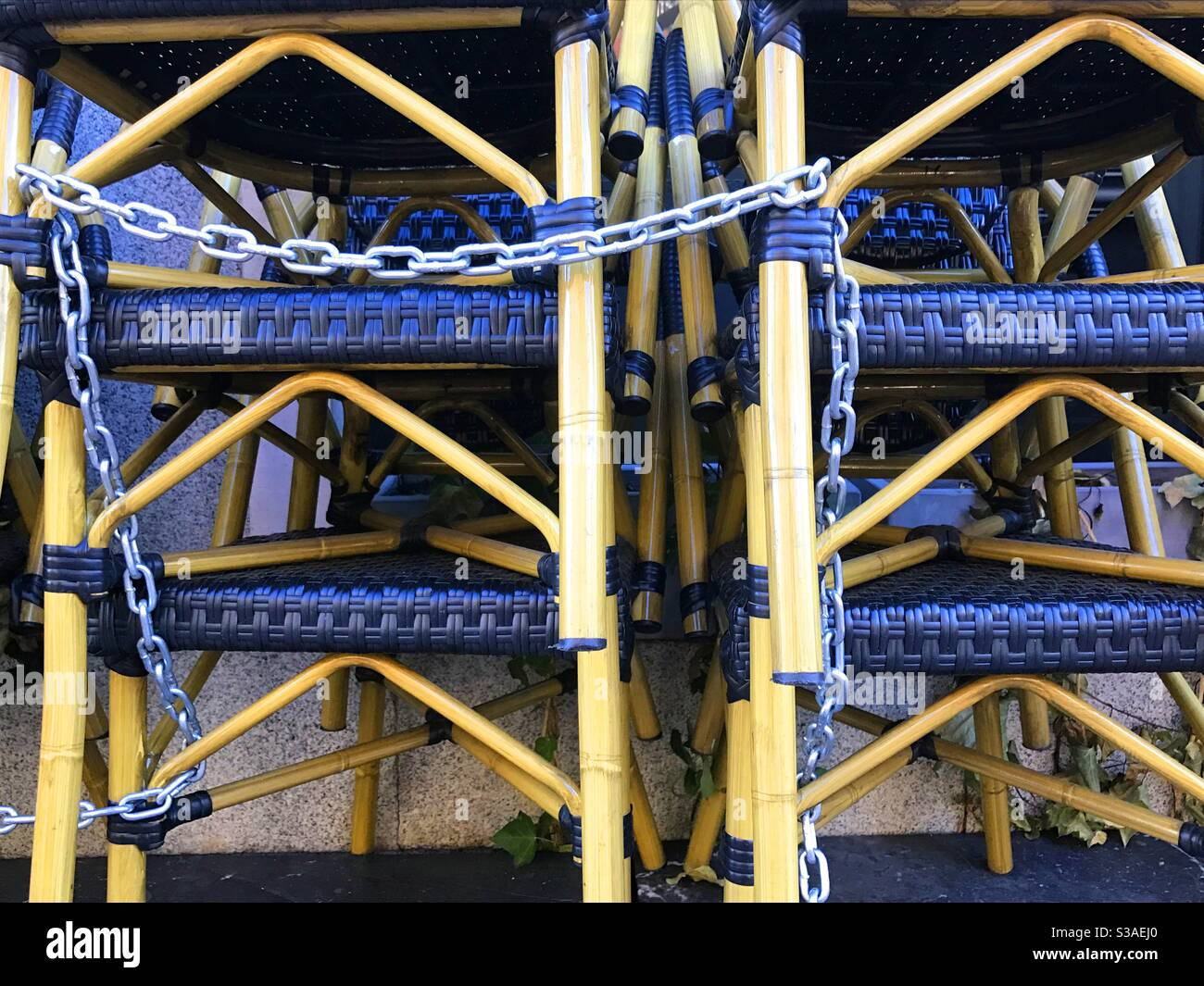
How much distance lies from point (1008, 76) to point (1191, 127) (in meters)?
0.41

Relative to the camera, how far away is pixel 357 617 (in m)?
0.72

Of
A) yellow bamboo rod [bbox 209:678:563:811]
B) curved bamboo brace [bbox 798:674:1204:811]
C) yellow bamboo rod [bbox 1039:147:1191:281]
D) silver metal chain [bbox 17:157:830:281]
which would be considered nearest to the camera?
silver metal chain [bbox 17:157:830:281]

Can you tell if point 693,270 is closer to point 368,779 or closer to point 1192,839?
point 1192,839

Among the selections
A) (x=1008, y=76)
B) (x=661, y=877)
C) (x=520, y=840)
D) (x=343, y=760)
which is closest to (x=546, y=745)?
(x=520, y=840)

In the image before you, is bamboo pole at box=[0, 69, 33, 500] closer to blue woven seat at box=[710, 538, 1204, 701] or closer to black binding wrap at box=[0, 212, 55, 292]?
black binding wrap at box=[0, 212, 55, 292]

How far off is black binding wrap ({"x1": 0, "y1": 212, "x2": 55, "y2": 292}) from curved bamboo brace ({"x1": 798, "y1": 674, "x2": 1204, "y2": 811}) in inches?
32.5

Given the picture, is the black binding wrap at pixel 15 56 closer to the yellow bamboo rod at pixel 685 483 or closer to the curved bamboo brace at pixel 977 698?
the yellow bamboo rod at pixel 685 483

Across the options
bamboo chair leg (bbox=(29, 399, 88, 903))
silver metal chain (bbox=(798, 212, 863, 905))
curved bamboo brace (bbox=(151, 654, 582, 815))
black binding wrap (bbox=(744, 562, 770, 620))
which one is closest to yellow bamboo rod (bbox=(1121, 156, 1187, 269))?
silver metal chain (bbox=(798, 212, 863, 905))

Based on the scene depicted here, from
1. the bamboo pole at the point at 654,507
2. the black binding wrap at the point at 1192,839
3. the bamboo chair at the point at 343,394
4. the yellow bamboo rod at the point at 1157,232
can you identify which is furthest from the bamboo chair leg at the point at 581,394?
the yellow bamboo rod at the point at 1157,232

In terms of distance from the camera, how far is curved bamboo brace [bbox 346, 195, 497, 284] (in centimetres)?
118

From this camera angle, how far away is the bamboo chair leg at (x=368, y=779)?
4.10 feet

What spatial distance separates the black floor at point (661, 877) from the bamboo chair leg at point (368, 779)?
0.03m

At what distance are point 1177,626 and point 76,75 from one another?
46.0 inches
